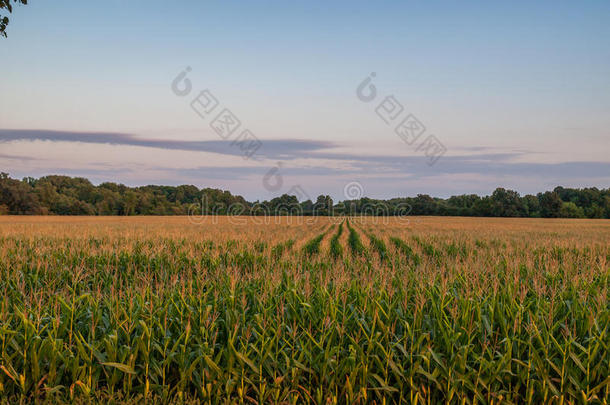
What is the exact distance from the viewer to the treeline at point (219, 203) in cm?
9688

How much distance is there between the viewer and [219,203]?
138 metres

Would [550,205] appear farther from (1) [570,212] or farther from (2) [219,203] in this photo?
(2) [219,203]

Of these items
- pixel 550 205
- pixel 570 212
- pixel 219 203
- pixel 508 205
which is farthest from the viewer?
pixel 219 203

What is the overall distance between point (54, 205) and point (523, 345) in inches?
4485

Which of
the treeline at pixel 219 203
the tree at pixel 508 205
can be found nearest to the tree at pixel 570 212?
the treeline at pixel 219 203

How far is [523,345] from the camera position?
5.40 metres

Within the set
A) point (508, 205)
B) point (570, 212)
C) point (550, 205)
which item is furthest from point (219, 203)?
point (570, 212)

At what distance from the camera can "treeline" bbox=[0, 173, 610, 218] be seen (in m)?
96.9

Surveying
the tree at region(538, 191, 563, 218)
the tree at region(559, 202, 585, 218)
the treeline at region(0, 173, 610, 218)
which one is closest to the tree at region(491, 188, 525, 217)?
the treeline at region(0, 173, 610, 218)

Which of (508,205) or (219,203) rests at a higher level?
(508,205)

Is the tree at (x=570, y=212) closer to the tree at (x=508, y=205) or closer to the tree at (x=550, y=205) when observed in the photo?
the tree at (x=550, y=205)

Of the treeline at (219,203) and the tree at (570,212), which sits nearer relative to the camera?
the treeline at (219,203)

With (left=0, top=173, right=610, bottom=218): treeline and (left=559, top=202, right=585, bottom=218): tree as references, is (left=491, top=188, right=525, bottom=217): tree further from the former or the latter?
(left=559, top=202, right=585, bottom=218): tree

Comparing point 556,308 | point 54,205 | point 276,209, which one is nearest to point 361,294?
point 556,308
